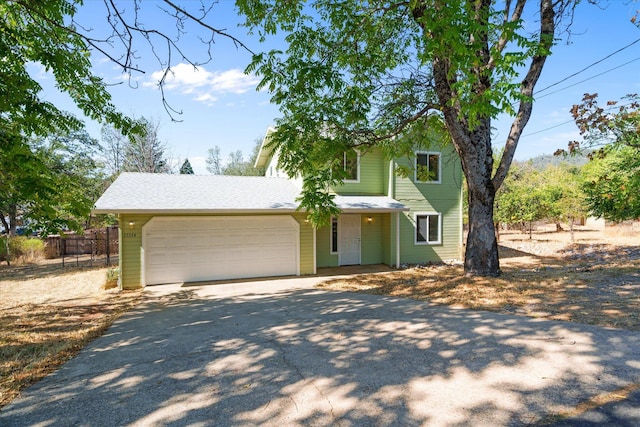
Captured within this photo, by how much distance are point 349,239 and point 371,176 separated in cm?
269

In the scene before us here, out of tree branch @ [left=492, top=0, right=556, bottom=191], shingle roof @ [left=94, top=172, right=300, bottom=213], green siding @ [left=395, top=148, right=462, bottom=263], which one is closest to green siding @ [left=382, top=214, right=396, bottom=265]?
green siding @ [left=395, top=148, right=462, bottom=263]

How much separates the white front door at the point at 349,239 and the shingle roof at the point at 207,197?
3.22 feet

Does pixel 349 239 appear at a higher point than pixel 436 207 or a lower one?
lower

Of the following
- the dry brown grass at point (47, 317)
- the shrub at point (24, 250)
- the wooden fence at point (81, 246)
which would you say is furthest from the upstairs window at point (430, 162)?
the shrub at point (24, 250)

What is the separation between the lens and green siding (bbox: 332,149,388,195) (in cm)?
1314

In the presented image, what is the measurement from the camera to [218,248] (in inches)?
420

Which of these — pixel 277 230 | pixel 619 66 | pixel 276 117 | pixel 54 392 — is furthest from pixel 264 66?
pixel 619 66

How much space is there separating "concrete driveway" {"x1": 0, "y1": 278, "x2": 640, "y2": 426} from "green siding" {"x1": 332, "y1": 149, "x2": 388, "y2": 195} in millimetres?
7765

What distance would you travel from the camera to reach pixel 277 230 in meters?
11.3

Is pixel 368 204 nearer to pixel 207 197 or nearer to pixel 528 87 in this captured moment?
pixel 207 197

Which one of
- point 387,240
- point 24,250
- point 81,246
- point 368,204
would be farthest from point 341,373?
point 81,246

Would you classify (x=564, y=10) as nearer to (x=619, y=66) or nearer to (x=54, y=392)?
(x=619, y=66)

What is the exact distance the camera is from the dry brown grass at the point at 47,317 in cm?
403

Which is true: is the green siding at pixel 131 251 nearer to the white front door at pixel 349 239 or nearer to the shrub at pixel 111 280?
the shrub at pixel 111 280
